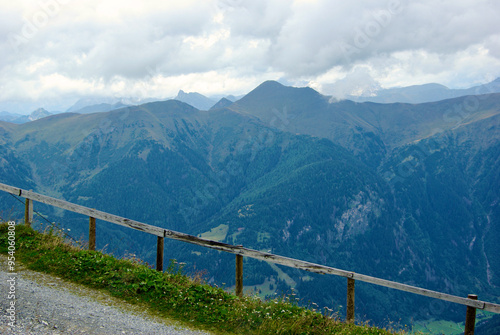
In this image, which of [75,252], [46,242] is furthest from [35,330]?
[46,242]

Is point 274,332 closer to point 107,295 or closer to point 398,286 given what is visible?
point 398,286

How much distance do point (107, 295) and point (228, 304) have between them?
3733 millimetres

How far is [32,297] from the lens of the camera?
9805 mm

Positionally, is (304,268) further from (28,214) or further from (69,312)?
(28,214)

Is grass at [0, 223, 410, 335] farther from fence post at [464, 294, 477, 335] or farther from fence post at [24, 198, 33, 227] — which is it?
fence post at [464, 294, 477, 335]

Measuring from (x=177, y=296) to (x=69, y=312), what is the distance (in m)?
3.00

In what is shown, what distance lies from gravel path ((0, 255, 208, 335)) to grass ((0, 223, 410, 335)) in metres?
0.46

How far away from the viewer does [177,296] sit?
10812mm

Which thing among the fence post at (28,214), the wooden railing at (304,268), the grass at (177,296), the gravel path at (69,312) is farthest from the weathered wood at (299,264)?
the fence post at (28,214)

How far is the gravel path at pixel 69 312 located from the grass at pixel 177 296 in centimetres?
46

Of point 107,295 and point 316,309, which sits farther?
point 316,309

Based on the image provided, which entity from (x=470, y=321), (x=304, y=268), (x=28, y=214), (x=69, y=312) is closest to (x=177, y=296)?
(x=69, y=312)

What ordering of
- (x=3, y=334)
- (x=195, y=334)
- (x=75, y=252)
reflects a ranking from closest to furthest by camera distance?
1. (x=3, y=334)
2. (x=195, y=334)
3. (x=75, y=252)

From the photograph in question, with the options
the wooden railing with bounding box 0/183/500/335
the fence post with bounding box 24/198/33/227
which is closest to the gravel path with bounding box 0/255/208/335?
the wooden railing with bounding box 0/183/500/335
